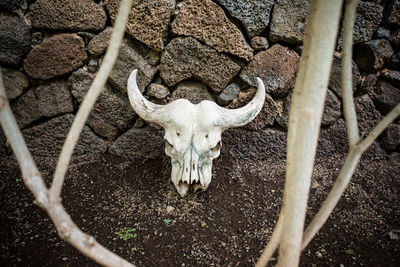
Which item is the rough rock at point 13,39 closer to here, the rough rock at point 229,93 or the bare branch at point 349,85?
the rough rock at point 229,93

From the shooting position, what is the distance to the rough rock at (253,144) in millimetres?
2473

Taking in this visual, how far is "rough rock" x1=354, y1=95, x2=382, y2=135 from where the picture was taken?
2.53m

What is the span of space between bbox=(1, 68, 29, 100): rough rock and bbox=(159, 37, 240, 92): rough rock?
3.94 feet

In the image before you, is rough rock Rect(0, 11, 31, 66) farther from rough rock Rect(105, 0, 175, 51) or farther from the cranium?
the cranium

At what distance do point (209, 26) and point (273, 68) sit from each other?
685mm

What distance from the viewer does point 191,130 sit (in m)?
1.77

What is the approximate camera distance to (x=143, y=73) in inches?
87.8

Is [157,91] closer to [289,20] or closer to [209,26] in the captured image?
[209,26]

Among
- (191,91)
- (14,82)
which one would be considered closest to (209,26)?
(191,91)

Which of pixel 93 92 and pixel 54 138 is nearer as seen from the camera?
pixel 93 92

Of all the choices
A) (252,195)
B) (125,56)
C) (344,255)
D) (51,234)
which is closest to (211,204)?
(252,195)

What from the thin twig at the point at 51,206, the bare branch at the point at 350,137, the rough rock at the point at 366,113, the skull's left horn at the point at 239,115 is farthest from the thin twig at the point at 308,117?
the rough rock at the point at 366,113

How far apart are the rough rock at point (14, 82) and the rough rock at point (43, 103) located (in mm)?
54

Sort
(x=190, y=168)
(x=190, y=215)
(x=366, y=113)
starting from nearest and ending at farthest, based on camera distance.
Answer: (x=190, y=168) → (x=190, y=215) → (x=366, y=113)
